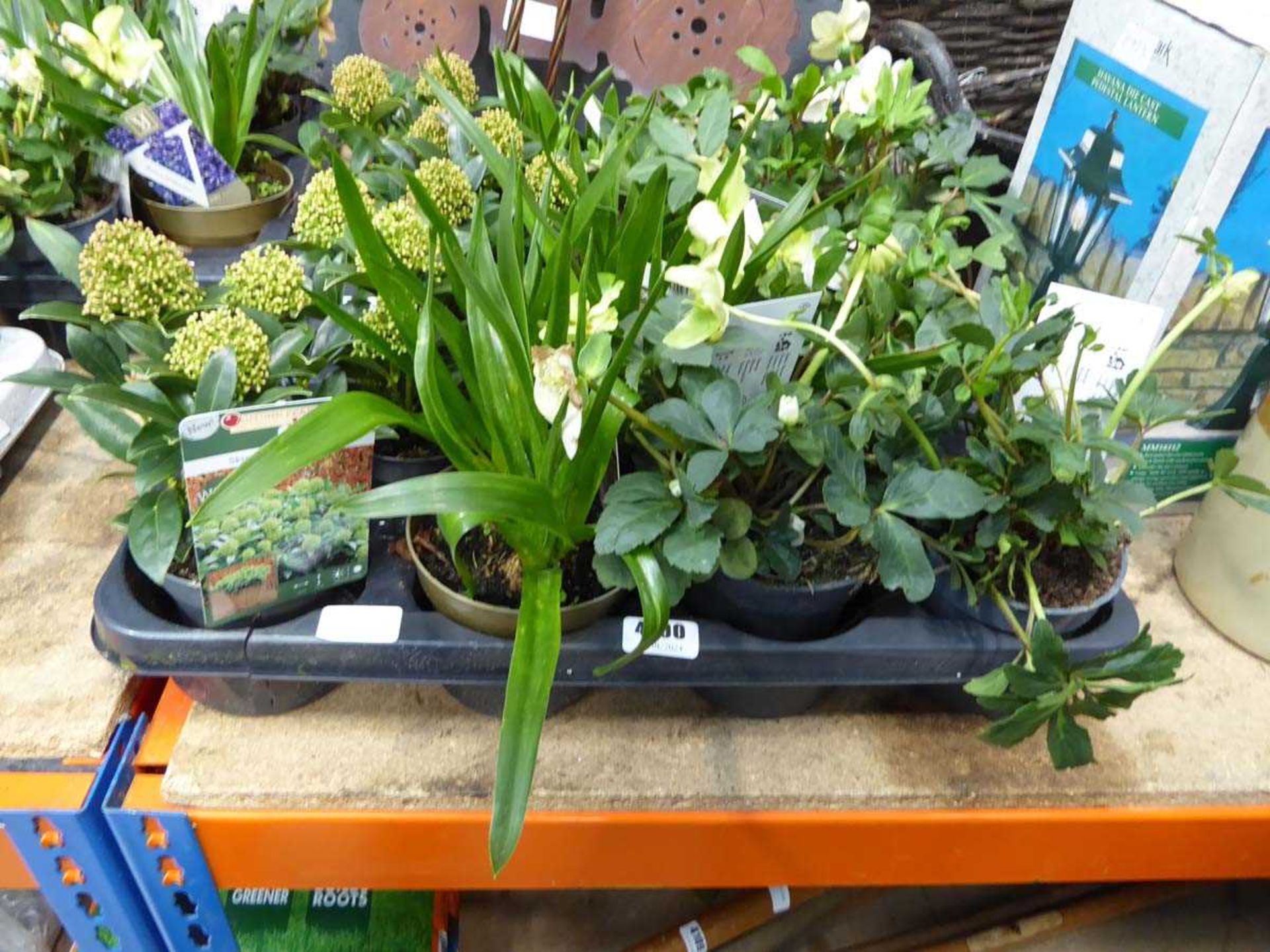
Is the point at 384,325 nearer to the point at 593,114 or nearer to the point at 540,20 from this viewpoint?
the point at 593,114

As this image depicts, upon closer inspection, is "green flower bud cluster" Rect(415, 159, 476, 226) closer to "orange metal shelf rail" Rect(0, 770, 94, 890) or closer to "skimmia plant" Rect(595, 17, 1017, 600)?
"skimmia plant" Rect(595, 17, 1017, 600)

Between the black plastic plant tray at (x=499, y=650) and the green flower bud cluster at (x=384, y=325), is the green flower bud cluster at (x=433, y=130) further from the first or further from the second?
the black plastic plant tray at (x=499, y=650)

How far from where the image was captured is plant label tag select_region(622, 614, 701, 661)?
698 millimetres

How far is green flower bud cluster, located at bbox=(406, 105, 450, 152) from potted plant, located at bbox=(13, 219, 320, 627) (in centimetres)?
29

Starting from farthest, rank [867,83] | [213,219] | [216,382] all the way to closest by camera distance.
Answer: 1. [213,219]
2. [867,83]
3. [216,382]

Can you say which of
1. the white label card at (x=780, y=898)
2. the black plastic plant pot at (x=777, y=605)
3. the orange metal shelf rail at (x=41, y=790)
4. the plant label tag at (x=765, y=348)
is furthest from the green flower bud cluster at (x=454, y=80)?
the white label card at (x=780, y=898)

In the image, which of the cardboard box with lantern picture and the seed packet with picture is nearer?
the seed packet with picture

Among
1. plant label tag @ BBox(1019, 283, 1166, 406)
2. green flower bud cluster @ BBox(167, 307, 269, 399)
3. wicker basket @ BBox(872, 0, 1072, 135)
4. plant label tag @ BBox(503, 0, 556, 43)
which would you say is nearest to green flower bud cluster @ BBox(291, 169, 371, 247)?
green flower bud cluster @ BBox(167, 307, 269, 399)

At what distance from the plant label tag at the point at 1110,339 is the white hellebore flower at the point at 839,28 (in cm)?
33

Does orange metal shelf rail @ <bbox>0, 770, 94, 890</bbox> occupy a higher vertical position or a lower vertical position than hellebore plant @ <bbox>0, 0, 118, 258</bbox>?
lower

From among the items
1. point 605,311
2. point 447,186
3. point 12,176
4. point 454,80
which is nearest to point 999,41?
point 454,80

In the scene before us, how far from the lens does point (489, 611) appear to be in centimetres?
68

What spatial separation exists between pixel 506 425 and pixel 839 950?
94 cm

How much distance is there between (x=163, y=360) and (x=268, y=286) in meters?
0.10
